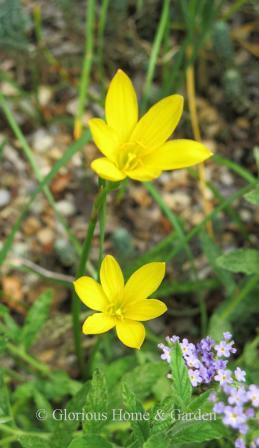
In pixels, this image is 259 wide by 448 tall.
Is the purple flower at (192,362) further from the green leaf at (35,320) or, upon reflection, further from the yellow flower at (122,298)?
the green leaf at (35,320)

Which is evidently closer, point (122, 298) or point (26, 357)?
point (122, 298)

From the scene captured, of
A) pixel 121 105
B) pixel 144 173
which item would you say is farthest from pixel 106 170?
pixel 121 105

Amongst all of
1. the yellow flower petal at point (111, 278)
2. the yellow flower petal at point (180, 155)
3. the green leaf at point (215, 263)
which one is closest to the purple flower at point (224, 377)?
the yellow flower petal at point (111, 278)

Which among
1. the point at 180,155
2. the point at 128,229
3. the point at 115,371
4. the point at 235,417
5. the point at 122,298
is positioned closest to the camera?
the point at 235,417

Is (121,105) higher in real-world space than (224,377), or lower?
higher

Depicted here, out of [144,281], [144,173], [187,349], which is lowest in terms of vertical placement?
[187,349]

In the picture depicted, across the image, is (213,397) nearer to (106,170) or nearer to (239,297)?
(106,170)

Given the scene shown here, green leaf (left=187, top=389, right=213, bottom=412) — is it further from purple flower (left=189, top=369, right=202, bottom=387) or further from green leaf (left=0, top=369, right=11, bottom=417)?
green leaf (left=0, top=369, right=11, bottom=417)
